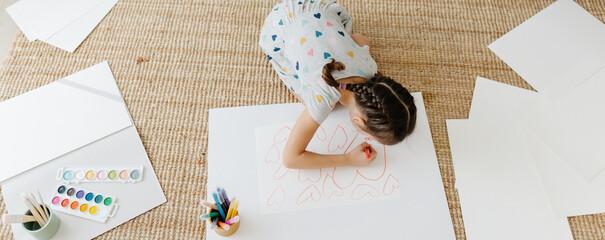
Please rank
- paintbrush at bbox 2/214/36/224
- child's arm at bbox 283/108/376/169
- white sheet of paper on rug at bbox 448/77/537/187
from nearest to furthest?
paintbrush at bbox 2/214/36/224, child's arm at bbox 283/108/376/169, white sheet of paper on rug at bbox 448/77/537/187

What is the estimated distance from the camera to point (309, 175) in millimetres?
833

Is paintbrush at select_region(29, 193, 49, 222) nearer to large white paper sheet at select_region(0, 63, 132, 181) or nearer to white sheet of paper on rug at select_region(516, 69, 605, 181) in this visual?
large white paper sheet at select_region(0, 63, 132, 181)

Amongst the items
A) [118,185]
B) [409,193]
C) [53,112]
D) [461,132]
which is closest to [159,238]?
[118,185]

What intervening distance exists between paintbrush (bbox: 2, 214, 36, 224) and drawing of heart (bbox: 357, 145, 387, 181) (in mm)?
607

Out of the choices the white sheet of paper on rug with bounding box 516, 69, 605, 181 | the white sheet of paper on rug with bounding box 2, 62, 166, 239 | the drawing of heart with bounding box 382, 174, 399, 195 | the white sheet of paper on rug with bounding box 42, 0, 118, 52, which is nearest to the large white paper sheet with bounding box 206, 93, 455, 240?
the drawing of heart with bounding box 382, 174, 399, 195

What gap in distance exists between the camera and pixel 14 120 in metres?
0.86

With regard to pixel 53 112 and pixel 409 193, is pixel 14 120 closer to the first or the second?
pixel 53 112

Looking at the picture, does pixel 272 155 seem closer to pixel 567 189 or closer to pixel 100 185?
pixel 100 185

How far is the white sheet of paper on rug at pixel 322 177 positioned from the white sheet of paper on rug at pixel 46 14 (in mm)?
540

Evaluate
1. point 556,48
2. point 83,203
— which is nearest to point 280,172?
point 83,203

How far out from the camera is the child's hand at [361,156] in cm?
82

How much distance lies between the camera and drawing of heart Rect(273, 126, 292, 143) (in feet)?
2.83

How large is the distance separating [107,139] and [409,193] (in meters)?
0.64

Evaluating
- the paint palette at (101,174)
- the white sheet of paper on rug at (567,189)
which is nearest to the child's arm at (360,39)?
the white sheet of paper on rug at (567,189)
